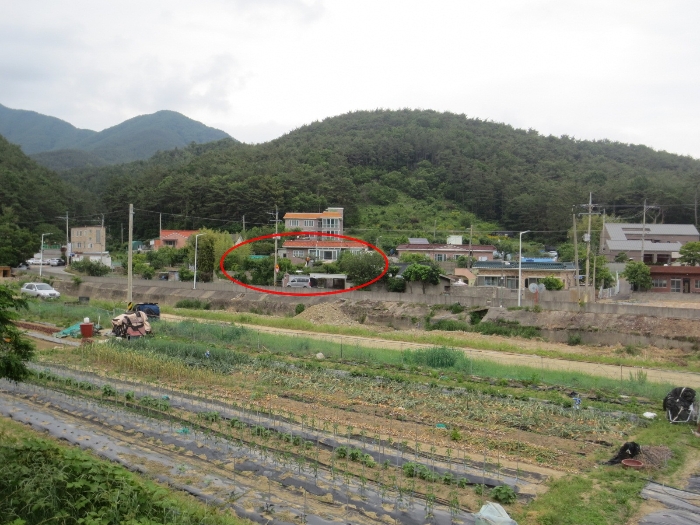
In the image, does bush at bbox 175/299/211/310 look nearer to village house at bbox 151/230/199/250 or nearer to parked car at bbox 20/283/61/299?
parked car at bbox 20/283/61/299

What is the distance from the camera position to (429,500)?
6.38m

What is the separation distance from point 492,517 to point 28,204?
58.0m

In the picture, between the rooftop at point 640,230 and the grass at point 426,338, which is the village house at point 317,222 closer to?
the grass at point 426,338

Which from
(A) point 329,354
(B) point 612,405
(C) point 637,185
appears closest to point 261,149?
(C) point 637,185

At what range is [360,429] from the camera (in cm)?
938

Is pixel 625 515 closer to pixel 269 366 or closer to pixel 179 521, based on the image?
pixel 179 521

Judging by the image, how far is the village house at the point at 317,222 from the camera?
1983 inches

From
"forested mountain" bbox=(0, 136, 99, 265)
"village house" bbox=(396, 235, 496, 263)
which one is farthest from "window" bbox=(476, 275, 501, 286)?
"forested mountain" bbox=(0, 136, 99, 265)

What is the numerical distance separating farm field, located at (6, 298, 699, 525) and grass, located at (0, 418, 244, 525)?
0.83 metres

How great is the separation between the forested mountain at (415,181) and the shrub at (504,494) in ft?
156

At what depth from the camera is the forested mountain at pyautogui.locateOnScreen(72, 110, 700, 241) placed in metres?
54.9

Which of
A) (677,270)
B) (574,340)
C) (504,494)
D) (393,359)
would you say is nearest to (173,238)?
(574,340)

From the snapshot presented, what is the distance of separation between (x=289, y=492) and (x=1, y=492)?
3045 millimetres

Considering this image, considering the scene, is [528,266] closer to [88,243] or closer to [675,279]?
[675,279]
